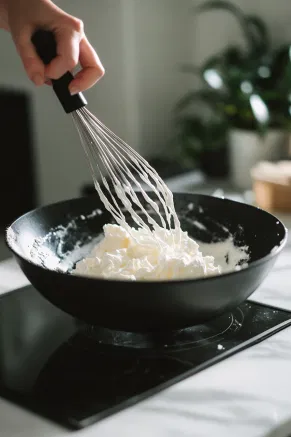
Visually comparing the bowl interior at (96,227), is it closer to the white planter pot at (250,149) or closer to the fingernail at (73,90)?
the fingernail at (73,90)

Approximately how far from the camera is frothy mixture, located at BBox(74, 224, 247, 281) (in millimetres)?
837

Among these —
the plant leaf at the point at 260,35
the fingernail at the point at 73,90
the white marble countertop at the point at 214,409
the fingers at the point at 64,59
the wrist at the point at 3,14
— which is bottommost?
the white marble countertop at the point at 214,409

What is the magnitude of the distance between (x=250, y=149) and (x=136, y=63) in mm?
591

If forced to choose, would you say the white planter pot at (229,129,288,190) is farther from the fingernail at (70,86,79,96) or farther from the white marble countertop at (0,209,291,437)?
the white marble countertop at (0,209,291,437)

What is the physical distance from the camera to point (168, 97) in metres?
2.27

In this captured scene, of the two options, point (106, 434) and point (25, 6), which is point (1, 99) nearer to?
point (25, 6)

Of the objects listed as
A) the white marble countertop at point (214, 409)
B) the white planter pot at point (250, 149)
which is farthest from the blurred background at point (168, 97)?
the white marble countertop at point (214, 409)

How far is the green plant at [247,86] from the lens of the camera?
1.73 metres

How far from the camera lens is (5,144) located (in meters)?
2.44

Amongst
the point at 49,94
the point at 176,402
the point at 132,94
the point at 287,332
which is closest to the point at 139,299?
the point at 176,402

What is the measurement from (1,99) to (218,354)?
1.76m

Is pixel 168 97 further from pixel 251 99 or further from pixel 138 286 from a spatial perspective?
pixel 138 286

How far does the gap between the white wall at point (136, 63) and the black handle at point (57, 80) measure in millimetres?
1208

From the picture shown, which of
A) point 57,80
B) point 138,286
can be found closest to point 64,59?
point 57,80
